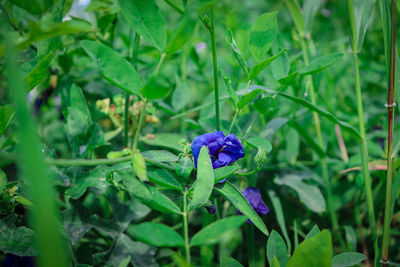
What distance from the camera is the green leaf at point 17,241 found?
0.61m

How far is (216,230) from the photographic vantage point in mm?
504

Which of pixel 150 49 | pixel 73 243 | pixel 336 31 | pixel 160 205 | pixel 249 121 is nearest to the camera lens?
pixel 160 205

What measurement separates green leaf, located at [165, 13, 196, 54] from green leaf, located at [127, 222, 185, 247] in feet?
1.10

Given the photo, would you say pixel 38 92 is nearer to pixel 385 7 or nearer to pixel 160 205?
pixel 160 205

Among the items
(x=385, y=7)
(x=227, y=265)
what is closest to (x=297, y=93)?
(x=385, y=7)

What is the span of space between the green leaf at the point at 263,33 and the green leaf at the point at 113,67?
30cm

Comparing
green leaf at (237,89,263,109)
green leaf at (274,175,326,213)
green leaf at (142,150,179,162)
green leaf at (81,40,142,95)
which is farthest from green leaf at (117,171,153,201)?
green leaf at (274,175,326,213)

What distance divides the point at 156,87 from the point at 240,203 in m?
0.28

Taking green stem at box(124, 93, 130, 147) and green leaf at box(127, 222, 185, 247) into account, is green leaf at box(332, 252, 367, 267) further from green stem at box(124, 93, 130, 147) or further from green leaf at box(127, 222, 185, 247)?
green stem at box(124, 93, 130, 147)

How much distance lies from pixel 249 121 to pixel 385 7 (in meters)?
0.43

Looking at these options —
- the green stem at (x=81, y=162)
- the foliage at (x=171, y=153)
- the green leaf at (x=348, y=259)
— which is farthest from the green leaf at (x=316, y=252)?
the green stem at (x=81, y=162)

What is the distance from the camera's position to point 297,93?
41.9 inches

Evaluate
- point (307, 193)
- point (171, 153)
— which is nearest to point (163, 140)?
point (171, 153)

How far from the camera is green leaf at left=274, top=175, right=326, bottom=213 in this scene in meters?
0.92
